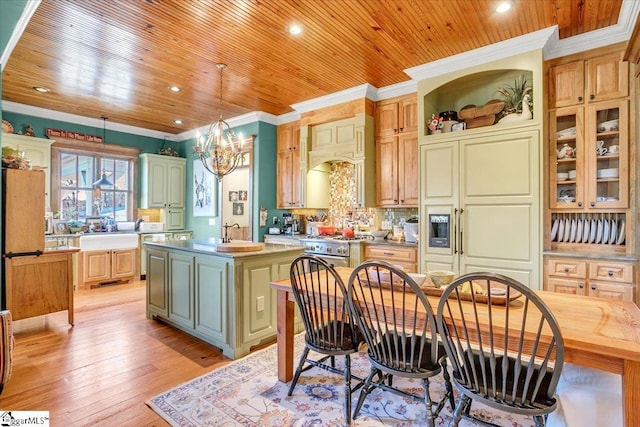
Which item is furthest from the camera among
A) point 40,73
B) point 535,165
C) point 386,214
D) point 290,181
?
point 290,181

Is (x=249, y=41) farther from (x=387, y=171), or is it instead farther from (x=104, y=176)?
(x=104, y=176)

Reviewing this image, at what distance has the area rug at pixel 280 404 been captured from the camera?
78.8 inches

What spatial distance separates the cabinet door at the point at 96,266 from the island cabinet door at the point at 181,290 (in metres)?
2.74

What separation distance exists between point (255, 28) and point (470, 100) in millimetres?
2578

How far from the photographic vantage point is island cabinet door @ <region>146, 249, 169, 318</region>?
364cm

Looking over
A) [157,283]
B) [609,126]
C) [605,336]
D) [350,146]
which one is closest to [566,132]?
[609,126]

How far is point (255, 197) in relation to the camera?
5527 mm

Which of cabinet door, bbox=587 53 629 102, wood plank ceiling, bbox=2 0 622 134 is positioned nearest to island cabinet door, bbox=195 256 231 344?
wood plank ceiling, bbox=2 0 622 134

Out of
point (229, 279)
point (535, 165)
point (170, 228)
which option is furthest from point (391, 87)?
point (170, 228)

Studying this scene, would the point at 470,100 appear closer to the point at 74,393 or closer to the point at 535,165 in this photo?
the point at 535,165

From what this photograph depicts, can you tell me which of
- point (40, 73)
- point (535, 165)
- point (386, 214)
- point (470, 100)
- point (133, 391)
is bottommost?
point (133, 391)

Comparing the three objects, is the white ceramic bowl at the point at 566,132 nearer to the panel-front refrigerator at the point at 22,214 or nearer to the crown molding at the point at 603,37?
the crown molding at the point at 603,37

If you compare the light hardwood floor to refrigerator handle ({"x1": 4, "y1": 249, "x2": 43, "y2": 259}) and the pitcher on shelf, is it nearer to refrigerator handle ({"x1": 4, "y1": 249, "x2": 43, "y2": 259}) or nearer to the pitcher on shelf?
refrigerator handle ({"x1": 4, "y1": 249, "x2": 43, "y2": 259})

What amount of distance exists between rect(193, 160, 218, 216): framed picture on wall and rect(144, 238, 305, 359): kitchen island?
2.78m
